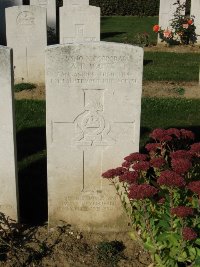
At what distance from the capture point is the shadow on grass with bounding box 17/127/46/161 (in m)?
6.37

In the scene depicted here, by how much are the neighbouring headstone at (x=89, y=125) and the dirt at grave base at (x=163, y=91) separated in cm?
486

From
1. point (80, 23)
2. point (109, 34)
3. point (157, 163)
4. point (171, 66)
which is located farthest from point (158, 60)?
point (157, 163)

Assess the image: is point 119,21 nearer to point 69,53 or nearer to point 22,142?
point 22,142

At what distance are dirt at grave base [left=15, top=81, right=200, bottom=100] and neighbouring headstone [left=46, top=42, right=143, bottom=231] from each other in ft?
15.9

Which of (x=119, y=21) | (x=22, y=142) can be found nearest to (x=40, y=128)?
(x=22, y=142)

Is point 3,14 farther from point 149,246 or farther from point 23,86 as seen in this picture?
point 149,246

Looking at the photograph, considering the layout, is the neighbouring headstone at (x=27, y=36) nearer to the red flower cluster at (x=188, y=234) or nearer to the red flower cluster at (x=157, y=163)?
the red flower cluster at (x=157, y=163)

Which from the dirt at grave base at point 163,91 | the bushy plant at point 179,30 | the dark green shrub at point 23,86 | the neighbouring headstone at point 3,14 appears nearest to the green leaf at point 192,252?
the dirt at grave base at point 163,91

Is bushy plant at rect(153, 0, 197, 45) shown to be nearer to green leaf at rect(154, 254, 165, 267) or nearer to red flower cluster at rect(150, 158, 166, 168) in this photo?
red flower cluster at rect(150, 158, 166, 168)

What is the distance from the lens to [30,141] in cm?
676

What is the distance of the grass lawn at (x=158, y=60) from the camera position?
35.0 feet

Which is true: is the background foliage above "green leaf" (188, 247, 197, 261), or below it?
above

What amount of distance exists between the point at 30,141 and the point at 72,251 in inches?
112

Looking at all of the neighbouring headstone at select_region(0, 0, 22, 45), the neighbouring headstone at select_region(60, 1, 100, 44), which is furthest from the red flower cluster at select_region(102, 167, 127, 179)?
the neighbouring headstone at select_region(0, 0, 22, 45)
